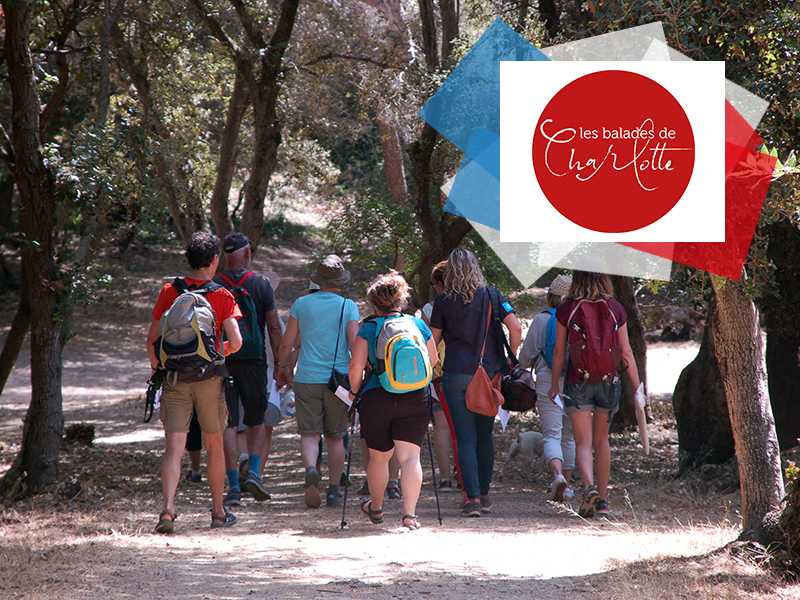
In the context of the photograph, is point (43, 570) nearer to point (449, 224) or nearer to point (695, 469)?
point (695, 469)

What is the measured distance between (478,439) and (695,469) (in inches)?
104

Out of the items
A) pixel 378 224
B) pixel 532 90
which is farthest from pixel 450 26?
pixel 532 90

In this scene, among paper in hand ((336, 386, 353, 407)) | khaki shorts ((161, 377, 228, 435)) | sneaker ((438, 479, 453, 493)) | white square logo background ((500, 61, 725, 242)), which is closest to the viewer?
white square logo background ((500, 61, 725, 242))

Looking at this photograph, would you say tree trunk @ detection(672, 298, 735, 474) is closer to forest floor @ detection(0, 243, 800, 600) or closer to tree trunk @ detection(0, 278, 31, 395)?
forest floor @ detection(0, 243, 800, 600)

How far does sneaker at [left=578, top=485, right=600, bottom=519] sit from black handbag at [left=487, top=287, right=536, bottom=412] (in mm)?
711

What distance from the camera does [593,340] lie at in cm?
523

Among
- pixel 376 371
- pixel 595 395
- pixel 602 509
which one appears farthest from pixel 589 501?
pixel 376 371

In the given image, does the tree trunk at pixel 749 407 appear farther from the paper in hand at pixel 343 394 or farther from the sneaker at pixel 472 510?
the paper in hand at pixel 343 394

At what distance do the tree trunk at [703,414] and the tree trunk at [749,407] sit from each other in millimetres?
2779

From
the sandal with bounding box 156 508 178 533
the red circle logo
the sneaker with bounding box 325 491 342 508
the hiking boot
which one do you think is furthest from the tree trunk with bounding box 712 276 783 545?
the hiking boot

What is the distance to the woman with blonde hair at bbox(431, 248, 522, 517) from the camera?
530 cm

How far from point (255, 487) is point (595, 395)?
2.67 metres

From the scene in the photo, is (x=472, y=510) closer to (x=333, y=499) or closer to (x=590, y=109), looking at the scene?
(x=333, y=499)

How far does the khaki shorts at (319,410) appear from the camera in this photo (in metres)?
5.66
